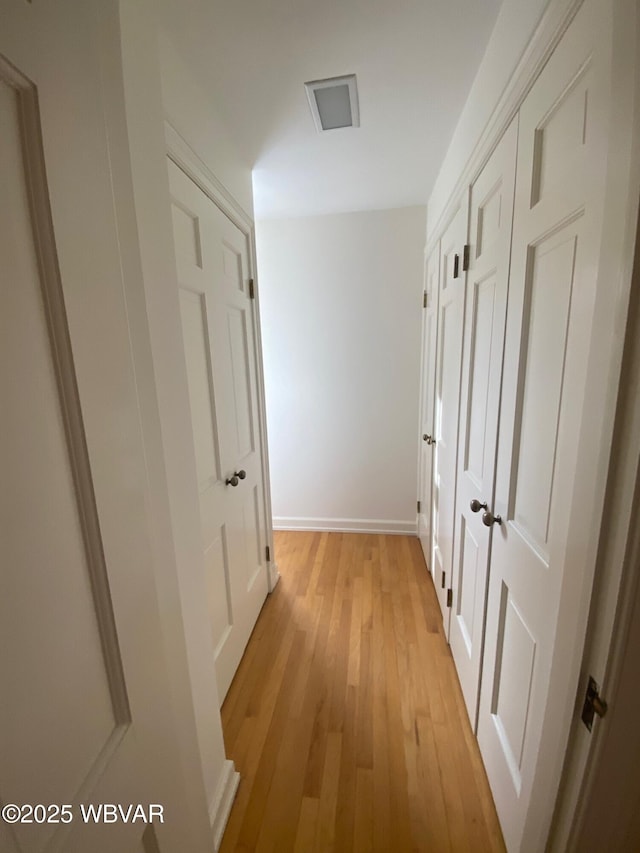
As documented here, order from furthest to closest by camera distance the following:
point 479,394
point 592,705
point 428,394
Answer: point 428,394 → point 479,394 → point 592,705

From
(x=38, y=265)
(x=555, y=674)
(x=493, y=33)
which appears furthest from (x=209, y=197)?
(x=555, y=674)

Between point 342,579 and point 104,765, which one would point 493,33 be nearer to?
point 104,765

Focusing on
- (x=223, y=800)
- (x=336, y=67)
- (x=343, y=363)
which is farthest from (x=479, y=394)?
(x=223, y=800)

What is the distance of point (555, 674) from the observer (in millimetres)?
718

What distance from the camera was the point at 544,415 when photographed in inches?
32.8

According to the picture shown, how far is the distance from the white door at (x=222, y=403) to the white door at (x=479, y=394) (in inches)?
38.2

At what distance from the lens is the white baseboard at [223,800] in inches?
41.8

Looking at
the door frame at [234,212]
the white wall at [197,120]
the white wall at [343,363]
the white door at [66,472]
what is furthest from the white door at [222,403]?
the white wall at [343,363]

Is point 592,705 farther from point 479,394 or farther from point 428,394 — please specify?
point 428,394

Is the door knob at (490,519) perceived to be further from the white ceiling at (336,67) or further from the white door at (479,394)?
the white ceiling at (336,67)

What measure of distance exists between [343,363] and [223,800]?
2.28 m

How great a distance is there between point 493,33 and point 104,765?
6.26ft

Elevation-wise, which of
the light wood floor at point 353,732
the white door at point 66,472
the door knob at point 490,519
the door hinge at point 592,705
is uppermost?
the white door at point 66,472

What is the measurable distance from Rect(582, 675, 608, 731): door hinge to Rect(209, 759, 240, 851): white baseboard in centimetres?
109
